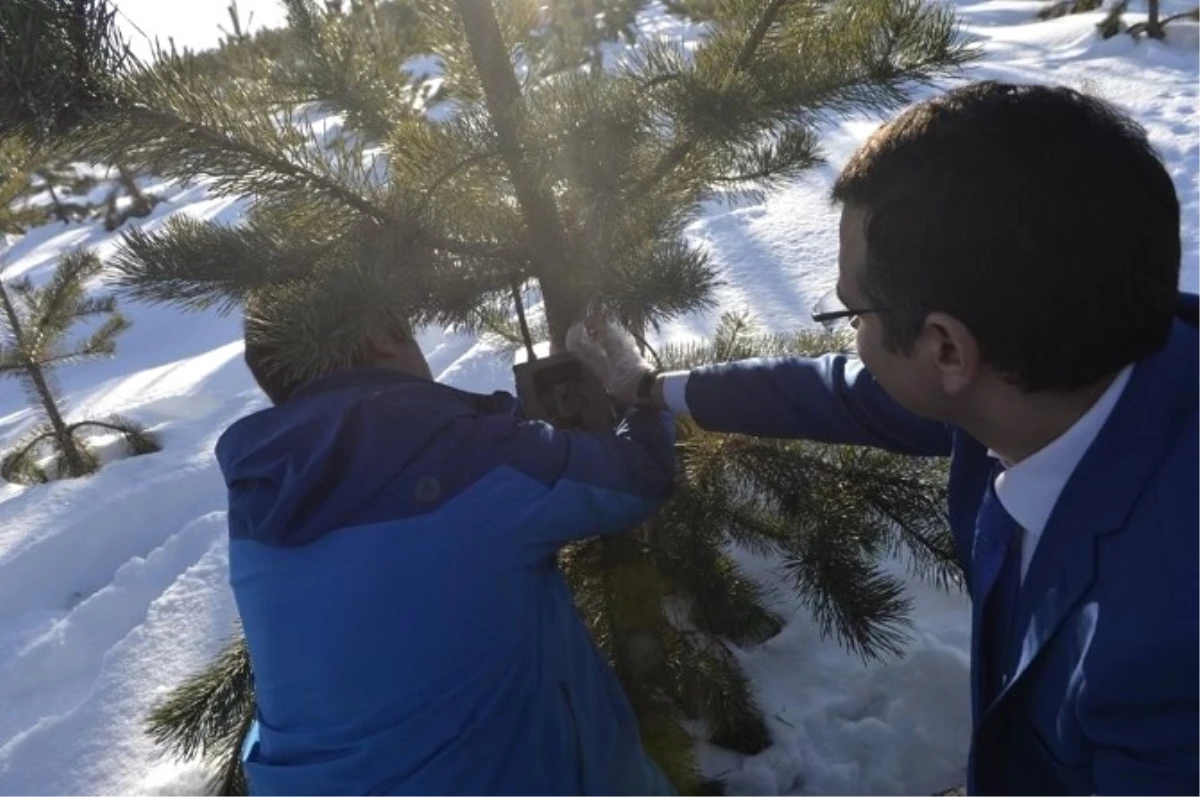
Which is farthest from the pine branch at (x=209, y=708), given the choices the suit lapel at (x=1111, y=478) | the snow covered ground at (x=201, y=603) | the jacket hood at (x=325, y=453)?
the suit lapel at (x=1111, y=478)

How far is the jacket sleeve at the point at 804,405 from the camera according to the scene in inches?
61.6

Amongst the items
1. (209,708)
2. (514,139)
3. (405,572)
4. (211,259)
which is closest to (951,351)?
(514,139)

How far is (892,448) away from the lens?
1.62 meters

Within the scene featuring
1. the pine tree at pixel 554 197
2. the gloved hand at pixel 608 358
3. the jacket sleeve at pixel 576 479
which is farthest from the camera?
the gloved hand at pixel 608 358

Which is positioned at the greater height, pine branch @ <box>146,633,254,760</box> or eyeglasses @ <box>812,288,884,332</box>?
eyeglasses @ <box>812,288,884,332</box>

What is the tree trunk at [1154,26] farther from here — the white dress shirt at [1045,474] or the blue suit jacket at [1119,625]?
the white dress shirt at [1045,474]

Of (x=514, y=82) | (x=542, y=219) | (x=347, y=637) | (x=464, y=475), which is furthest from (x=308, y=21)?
(x=347, y=637)

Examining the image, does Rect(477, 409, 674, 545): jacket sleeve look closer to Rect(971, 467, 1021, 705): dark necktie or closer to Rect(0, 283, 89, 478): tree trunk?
Rect(971, 467, 1021, 705): dark necktie

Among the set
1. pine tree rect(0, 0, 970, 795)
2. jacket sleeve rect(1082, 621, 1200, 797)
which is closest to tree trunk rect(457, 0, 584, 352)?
pine tree rect(0, 0, 970, 795)

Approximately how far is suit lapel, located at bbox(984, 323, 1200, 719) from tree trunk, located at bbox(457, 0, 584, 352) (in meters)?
0.86

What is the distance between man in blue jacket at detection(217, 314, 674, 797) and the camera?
1.37 meters

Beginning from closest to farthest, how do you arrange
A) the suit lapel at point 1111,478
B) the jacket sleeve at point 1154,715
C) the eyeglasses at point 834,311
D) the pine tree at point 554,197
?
the jacket sleeve at point 1154,715 < the suit lapel at point 1111,478 < the eyeglasses at point 834,311 < the pine tree at point 554,197

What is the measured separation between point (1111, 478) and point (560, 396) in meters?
0.90

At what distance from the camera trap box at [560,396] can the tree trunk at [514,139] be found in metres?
0.14
